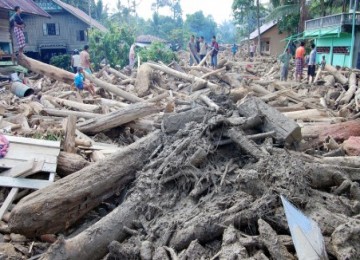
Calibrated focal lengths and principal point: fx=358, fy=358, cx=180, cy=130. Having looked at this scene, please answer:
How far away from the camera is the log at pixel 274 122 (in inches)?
203

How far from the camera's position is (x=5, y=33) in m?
17.5

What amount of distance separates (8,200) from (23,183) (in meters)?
0.31

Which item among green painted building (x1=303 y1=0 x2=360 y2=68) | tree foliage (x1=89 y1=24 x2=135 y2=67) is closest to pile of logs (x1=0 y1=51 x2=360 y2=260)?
green painted building (x1=303 y1=0 x2=360 y2=68)

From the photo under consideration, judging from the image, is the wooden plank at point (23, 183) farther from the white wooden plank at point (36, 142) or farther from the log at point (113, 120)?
the log at point (113, 120)

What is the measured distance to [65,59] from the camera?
23.5 metres

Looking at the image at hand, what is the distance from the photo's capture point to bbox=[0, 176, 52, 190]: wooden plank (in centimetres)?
482

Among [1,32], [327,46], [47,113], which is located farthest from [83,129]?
A: [327,46]

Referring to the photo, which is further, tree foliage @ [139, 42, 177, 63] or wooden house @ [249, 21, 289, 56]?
wooden house @ [249, 21, 289, 56]

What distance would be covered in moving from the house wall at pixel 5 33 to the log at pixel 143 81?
835 centimetres

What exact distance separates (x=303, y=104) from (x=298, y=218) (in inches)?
249

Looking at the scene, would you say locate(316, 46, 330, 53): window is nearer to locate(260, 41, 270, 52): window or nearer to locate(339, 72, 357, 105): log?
locate(339, 72, 357, 105): log

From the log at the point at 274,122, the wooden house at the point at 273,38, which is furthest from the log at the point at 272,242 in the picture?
the wooden house at the point at 273,38

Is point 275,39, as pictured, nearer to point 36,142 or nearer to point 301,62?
point 301,62

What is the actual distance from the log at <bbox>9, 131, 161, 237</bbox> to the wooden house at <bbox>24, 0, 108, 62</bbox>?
27547 mm
